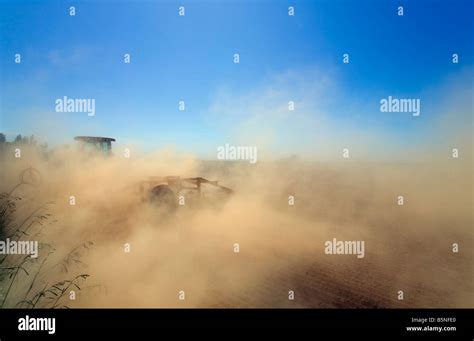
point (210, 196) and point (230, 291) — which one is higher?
point (210, 196)

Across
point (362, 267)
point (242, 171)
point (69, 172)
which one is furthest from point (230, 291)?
point (69, 172)

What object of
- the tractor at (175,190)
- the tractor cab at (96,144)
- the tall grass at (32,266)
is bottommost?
the tall grass at (32,266)

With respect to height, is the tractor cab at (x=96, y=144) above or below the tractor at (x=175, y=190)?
above

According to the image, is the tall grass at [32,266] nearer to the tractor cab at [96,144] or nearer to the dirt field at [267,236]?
the dirt field at [267,236]

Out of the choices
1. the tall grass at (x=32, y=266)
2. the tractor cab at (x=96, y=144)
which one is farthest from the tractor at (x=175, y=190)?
the tall grass at (x=32, y=266)

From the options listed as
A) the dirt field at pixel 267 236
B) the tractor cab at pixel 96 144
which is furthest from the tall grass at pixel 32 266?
the tractor cab at pixel 96 144

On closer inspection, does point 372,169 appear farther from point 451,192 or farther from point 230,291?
point 230,291

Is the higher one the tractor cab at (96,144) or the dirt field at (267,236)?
the tractor cab at (96,144)

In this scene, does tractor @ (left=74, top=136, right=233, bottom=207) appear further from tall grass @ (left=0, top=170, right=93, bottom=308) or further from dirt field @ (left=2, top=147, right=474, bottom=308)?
tall grass @ (left=0, top=170, right=93, bottom=308)

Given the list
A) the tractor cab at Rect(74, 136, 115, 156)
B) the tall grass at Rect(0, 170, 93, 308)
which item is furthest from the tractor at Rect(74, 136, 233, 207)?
the tall grass at Rect(0, 170, 93, 308)
